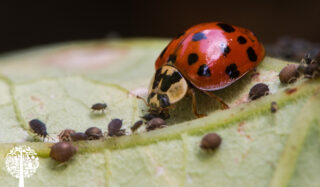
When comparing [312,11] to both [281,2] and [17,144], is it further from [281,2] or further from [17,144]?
[17,144]

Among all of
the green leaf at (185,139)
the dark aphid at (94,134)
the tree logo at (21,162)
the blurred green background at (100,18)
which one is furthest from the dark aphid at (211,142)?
the blurred green background at (100,18)

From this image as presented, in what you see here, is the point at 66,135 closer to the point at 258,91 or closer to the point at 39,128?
the point at 39,128

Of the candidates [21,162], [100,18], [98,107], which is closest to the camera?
[21,162]

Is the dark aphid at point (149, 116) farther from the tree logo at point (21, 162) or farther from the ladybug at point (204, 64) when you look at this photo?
the tree logo at point (21, 162)

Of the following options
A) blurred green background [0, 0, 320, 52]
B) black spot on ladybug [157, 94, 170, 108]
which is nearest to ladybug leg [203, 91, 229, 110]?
black spot on ladybug [157, 94, 170, 108]

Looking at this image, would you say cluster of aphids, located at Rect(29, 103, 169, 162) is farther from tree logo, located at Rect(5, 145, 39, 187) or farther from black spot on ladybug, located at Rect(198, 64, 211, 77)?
black spot on ladybug, located at Rect(198, 64, 211, 77)

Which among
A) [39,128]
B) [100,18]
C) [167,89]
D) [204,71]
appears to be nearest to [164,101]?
[167,89]
